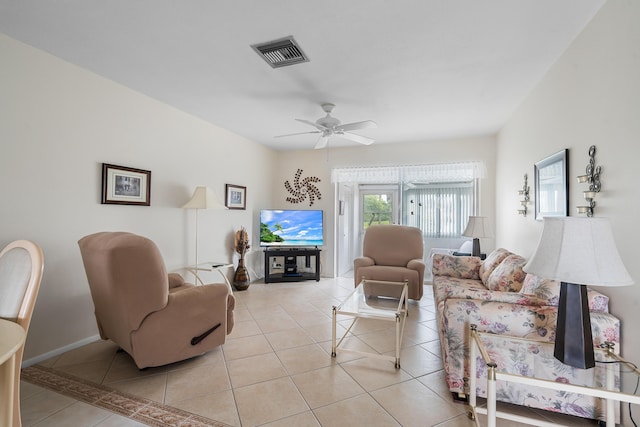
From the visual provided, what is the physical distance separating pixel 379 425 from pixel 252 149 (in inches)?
176

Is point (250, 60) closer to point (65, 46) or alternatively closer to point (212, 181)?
point (65, 46)

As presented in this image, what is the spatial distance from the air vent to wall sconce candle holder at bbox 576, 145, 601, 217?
84.6 inches

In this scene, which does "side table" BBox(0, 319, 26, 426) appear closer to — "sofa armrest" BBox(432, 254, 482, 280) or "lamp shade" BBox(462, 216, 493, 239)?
"sofa armrest" BBox(432, 254, 482, 280)

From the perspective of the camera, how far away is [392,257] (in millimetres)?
4391

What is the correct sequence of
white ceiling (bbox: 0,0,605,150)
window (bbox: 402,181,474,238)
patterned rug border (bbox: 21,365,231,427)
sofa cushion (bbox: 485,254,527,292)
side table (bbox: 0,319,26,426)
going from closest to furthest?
1. side table (bbox: 0,319,26,426)
2. patterned rug border (bbox: 21,365,231,427)
3. white ceiling (bbox: 0,0,605,150)
4. sofa cushion (bbox: 485,254,527,292)
5. window (bbox: 402,181,474,238)

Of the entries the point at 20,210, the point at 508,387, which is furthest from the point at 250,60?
the point at 508,387

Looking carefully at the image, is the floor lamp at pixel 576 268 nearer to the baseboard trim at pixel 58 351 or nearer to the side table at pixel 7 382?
the side table at pixel 7 382

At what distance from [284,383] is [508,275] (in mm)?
2089

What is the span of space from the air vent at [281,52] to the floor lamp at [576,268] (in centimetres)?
201

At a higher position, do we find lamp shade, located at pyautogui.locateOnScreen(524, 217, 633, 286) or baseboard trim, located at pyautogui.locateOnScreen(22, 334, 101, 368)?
lamp shade, located at pyautogui.locateOnScreen(524, 217, 633, 286)

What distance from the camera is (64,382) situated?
2068mm

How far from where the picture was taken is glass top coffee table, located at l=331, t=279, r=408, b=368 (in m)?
2.32

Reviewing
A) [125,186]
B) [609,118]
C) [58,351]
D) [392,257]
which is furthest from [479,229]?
[58,351]

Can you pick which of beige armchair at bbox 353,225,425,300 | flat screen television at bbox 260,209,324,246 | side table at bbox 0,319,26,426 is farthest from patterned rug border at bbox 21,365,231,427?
flat screen television at bbox 260,209,324,246
